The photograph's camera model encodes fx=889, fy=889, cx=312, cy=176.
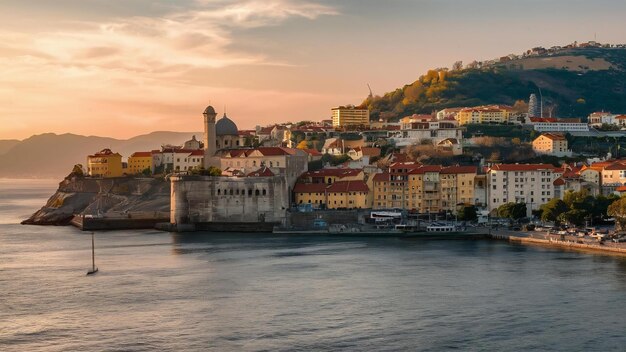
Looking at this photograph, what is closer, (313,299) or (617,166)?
(313,299)

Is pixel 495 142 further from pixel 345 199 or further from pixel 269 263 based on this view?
pixel 269 263

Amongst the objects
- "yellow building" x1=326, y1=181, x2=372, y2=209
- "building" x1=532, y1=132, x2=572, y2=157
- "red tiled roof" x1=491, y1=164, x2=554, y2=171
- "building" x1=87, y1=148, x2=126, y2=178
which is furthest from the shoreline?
"building" x1=87, y1=148, x2=126, y2=178

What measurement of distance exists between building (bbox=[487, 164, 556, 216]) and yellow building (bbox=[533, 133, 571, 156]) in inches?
537

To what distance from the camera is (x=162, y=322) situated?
22.8 m

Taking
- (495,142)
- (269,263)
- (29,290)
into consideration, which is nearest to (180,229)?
(269,263)

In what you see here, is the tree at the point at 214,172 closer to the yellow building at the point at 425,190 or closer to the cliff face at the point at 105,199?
the cliff face at the point at 105,199

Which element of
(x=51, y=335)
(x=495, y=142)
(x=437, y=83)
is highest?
(x=437, y=83)

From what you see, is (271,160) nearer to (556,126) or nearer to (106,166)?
(106,166)

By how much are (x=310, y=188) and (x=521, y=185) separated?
39.5 feet

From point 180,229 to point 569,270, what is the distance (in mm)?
24339

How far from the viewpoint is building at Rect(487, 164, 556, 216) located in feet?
165

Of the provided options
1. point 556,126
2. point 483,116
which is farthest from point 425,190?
point 556,126

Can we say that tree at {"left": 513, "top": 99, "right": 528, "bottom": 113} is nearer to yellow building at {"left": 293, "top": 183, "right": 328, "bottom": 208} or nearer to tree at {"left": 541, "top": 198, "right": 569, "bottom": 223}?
yellow building at {"left": 293, "top": 183, "right": 328, "bottom": 208}

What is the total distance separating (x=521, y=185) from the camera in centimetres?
5041
